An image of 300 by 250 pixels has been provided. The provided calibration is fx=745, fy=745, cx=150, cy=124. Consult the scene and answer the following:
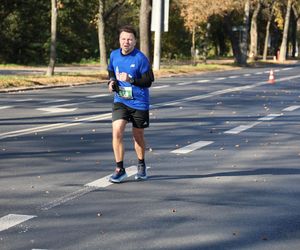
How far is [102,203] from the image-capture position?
23.8ft

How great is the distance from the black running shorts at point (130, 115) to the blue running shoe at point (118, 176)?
56cm

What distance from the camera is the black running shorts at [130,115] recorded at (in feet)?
27.7

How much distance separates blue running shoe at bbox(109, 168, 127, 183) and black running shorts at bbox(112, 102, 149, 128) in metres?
0.56

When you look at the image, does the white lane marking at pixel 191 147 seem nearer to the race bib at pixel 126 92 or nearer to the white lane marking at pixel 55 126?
the race bib at pixel 126 92

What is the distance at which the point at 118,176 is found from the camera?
8461 mm

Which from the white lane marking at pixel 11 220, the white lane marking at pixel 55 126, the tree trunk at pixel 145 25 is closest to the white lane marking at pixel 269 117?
the white lane marking at pixel 55 126

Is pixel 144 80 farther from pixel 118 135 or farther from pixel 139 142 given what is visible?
pixel 139 142

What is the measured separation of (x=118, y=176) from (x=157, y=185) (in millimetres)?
474

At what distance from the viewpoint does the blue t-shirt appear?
832 centimetres

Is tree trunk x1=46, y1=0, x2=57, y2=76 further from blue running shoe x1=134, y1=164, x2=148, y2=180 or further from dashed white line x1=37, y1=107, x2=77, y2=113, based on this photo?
blue running shoe x1=134, y1=164, x2=148, y2=180

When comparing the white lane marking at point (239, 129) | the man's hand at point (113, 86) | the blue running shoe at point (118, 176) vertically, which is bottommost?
the white lane marking at point (239, 129)

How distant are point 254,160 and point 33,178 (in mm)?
3279

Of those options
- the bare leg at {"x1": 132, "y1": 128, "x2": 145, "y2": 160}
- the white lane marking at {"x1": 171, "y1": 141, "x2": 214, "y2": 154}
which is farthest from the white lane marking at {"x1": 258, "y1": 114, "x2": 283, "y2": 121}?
the bare leg at {"x1": 132, "y1": 128, "x2": 145, "y2": 160}

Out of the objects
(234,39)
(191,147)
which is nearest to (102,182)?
(191,147)
